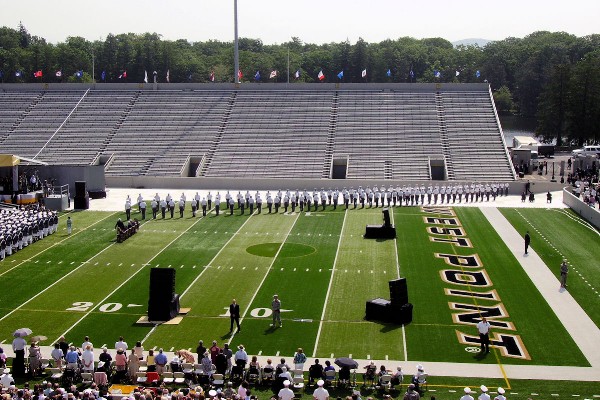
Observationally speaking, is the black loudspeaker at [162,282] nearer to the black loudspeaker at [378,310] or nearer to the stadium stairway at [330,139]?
the black loudspeaker at [378,310]

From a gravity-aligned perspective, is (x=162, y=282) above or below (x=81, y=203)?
above

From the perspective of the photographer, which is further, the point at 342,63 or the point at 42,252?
the point at 342,63

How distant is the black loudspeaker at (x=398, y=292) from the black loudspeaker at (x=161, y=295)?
220 inches

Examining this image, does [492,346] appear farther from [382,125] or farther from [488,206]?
[382,125]

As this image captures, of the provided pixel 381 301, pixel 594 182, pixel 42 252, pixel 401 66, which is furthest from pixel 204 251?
pixel 401 66

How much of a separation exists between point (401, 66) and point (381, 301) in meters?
100

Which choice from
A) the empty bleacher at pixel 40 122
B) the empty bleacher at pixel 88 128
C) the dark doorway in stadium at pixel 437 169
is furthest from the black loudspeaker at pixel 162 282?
the empty bleacher at pixel 40 122

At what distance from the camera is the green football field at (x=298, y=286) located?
798 inches

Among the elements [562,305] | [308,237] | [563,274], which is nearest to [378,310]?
[562,305]

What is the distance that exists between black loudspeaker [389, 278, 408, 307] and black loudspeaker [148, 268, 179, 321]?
558cm

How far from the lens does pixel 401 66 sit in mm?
119375

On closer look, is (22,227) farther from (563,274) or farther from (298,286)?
(563,274)

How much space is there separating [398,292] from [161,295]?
239 inches

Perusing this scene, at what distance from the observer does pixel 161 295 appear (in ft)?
71.7
